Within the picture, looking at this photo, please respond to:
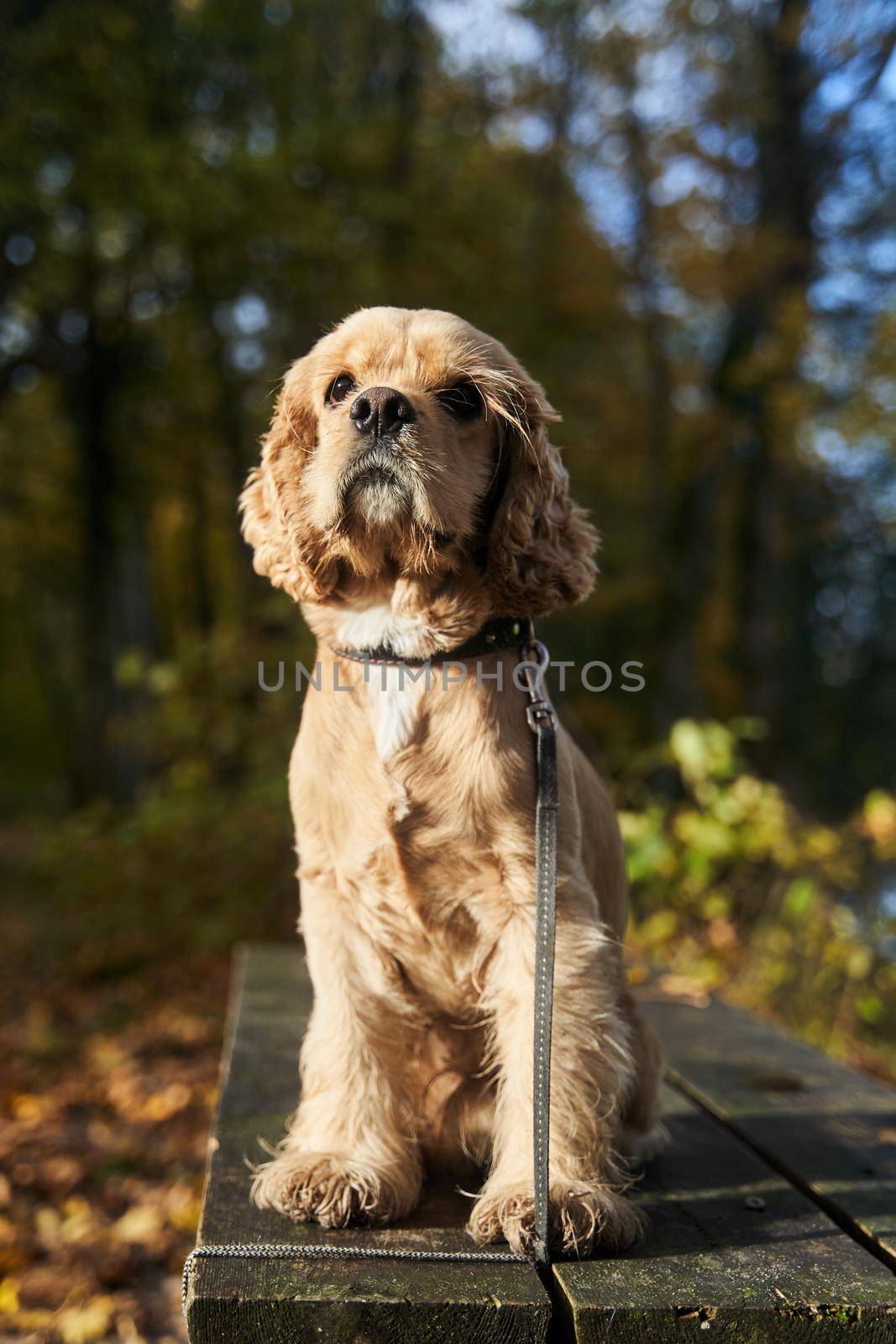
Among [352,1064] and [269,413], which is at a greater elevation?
[269,413]

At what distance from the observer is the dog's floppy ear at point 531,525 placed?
2420 millimetres

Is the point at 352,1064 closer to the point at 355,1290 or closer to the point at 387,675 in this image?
the point at 355,1290

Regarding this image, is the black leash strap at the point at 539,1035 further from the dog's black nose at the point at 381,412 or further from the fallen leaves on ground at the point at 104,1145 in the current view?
the fallen leaves on ground at the point at 104,1145

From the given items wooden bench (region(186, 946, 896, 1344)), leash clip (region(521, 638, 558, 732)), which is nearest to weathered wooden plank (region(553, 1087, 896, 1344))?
wooden bench (region(186, 946, 896, 1344))

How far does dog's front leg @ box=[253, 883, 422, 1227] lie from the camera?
2439mm

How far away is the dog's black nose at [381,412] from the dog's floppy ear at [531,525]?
0.26m

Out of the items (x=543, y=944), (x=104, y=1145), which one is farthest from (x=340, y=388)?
(x=104, y=1145)

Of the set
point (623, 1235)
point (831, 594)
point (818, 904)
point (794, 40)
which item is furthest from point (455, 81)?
point (623, 1235)

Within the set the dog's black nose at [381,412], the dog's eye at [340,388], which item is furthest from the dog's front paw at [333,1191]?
the dog's eye at [340,388]

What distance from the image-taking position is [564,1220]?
2168mm

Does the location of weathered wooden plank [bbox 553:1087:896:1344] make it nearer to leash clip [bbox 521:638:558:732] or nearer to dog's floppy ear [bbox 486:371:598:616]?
leash clip [bbox 521:638:558:732]

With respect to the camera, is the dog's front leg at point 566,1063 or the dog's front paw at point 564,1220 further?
the dog's front leg at point 566,1063

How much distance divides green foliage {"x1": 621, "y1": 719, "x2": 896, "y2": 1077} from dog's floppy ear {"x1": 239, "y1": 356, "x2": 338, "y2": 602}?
118 inches

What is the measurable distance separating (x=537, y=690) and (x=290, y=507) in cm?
73
